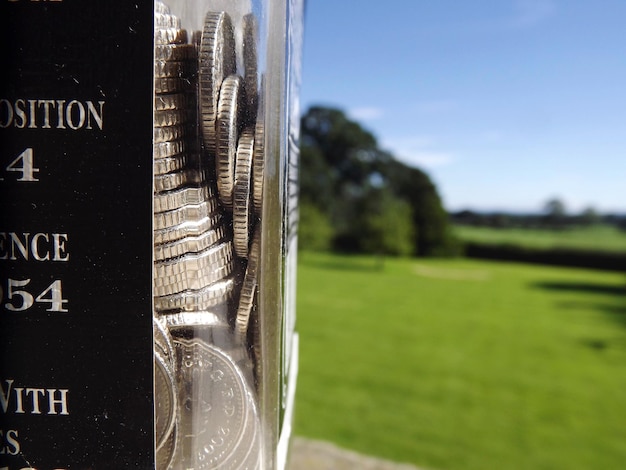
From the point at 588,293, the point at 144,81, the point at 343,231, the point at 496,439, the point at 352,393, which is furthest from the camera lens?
the point at 343,231

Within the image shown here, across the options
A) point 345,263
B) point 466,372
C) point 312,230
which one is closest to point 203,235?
point 466,372

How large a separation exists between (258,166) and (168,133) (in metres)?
0.14

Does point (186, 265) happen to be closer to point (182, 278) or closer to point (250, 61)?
point (182, 278)

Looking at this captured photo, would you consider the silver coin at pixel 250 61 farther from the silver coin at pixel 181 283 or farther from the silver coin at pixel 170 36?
the silver coin at pixel 181 283

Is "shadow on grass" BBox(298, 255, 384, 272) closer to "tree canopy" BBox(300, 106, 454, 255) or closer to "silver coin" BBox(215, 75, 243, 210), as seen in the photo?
"tree canopy" BBox(300, 106, 454, 255)

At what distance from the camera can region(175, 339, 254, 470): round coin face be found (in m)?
0.81

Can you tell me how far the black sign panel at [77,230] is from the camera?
781 millimetres

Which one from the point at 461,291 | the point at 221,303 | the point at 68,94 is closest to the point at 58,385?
the point at 221,303

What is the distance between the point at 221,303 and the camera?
0.81 metres

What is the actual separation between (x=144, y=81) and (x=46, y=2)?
0.19 meters

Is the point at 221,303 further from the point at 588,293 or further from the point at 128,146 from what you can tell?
the point at 588,293

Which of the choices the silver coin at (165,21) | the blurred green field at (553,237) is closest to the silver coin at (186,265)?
the silver coin at (165,21)

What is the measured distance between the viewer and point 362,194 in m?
17.2

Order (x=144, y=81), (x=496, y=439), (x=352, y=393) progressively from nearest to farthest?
1. (x=144, y=81)
2. (x=496, y=439)
3. (x=352, y=393)
